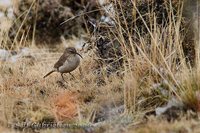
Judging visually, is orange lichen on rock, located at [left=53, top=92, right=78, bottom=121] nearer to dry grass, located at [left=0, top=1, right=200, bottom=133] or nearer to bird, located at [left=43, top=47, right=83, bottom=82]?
dry grass, located at [left=0, top=1, right=200, bottom=133]

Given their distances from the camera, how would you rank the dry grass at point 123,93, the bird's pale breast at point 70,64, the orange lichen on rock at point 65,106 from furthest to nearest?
the bird's pale breast at point 70,64 < the orange lichen on rock at point 65,106 < the dry grass at point 123,93

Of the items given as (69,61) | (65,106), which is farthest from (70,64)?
(65,106)

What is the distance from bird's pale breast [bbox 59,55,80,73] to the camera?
23.4 feet

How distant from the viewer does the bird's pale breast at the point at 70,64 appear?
712cm

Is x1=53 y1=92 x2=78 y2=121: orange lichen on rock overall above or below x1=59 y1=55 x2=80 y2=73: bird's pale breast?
below

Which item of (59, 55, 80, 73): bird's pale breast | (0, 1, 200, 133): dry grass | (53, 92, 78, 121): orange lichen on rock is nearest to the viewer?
(0, 1, 200, 133): dry grass

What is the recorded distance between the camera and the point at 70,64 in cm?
713

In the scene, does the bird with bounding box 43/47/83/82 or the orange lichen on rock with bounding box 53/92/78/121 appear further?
the bird with bounding box 43/47/83/82

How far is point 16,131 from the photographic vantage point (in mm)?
5781

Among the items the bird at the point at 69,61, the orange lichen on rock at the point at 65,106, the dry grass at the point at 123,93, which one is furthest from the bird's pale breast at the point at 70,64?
the orange lichen on rock at the point at 65,106

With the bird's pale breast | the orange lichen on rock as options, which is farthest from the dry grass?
the bird's pale breast

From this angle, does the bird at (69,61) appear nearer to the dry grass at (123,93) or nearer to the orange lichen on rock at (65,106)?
the dry grass at (123,93)

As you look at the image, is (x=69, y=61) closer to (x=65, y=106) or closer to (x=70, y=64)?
(x=70, y=64)

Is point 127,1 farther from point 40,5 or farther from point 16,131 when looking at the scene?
point 40,5
